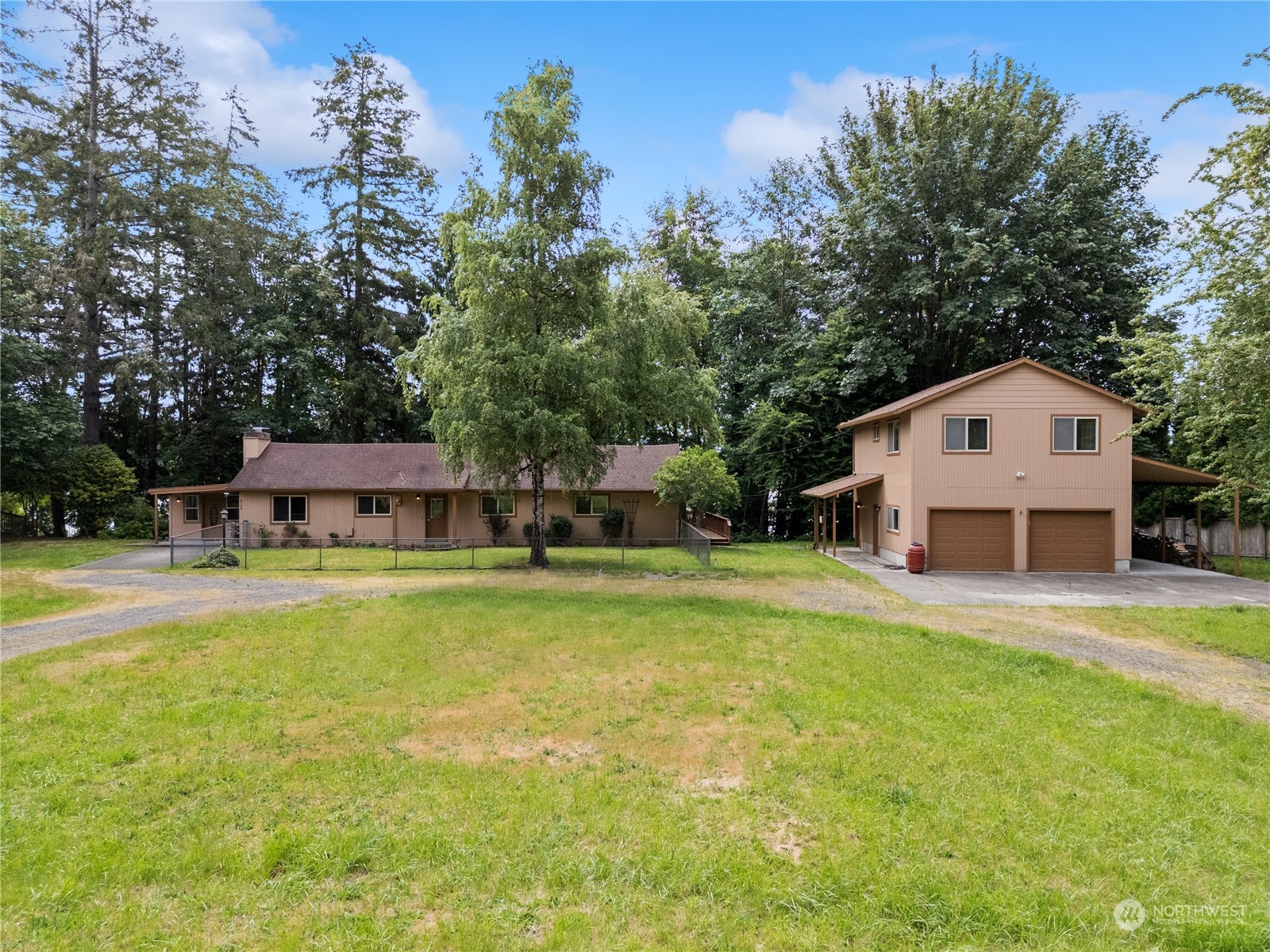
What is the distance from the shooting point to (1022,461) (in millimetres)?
19500

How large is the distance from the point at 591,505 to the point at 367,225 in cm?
2063

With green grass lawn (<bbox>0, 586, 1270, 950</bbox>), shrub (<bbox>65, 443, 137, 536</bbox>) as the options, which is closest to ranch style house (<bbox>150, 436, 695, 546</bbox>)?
shrub (<bbox>65, 443, 137, 536</bbox>)

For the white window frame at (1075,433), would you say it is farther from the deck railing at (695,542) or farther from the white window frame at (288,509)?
the white window frame at (288,509)

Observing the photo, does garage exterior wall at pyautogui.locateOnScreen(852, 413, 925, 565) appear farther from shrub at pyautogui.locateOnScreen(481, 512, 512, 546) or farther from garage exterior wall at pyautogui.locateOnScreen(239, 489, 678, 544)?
shrub at pyautogui.locateOnScreen(481, 512, 512, 546)

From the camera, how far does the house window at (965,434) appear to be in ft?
64.7

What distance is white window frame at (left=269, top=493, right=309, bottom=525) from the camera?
2648 centimetres

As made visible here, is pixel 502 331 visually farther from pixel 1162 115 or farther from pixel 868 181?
pixel 868 181

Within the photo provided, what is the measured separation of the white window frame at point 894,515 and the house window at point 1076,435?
4.86 m

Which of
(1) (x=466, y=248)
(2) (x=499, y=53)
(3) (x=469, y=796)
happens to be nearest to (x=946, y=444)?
(1) (x=466, y=248)

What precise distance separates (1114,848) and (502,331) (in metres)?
15.7

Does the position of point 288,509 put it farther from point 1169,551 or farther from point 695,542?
point 1169,551

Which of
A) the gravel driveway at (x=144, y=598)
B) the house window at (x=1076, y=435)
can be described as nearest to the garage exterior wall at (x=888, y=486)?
the house window at (x=1076, y=435)

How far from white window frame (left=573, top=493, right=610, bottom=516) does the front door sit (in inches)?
A: 215

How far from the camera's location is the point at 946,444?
19.8 m
